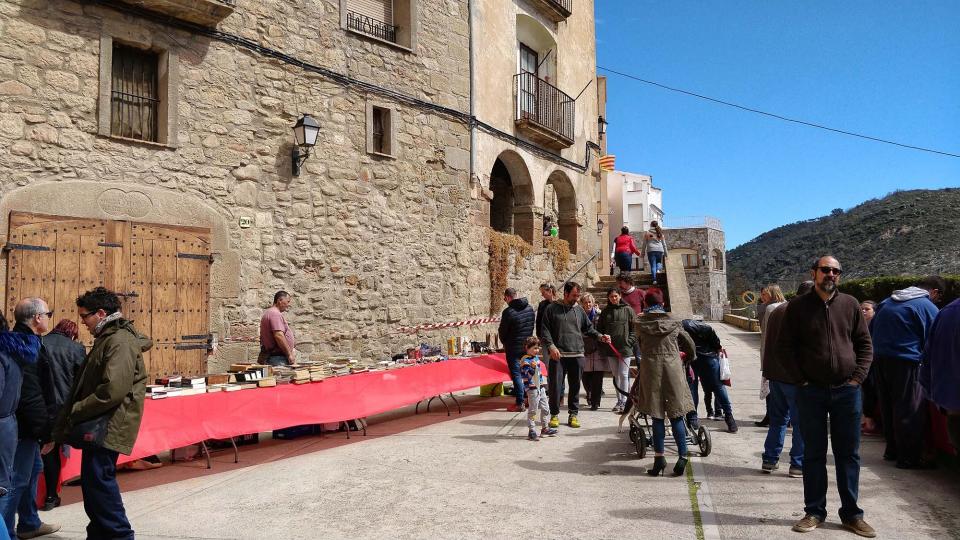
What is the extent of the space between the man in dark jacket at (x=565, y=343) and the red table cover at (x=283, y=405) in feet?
5.27

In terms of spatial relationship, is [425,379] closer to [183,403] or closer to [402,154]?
[183,403]

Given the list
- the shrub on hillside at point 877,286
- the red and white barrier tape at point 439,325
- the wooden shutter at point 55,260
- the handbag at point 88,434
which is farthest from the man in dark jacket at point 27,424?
the shrub on hillside at point 877,286

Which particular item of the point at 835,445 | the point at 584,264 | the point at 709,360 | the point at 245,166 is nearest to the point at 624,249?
the point at 584,264

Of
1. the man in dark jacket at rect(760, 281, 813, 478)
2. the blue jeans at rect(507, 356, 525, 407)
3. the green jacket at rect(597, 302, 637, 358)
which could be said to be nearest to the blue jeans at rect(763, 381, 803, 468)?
the man in dark jacket at rect(760, 281, 813, 478)

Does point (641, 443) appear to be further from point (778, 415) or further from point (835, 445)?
point (835, 445)

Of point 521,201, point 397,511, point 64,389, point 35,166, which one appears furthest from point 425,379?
point 521,201

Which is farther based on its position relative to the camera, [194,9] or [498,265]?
[498,265]

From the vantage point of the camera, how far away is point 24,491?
4379 mm

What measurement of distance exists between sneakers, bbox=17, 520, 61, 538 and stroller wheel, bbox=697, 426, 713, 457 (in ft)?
17.3

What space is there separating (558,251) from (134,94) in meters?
10.2

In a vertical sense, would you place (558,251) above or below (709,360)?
above

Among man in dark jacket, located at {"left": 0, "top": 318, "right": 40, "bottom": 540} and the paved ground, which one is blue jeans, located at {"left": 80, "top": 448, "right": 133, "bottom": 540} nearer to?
man in dark jacket, located at {"left": 0, "top": 318, "right": 40, "bottom": 540}

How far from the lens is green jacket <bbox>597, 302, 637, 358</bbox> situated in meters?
9.13

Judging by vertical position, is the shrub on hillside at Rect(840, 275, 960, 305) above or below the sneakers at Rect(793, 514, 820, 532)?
above
